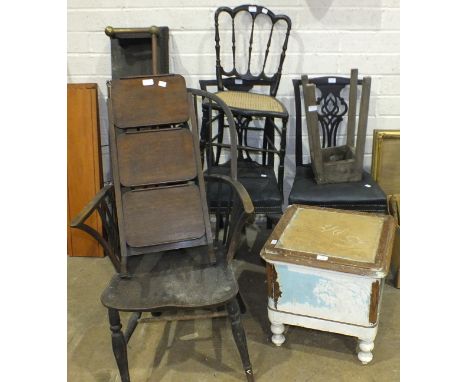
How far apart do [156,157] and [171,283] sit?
0.58 m

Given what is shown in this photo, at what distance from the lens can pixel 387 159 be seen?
2.78 meters

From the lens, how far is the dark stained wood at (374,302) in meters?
1.77

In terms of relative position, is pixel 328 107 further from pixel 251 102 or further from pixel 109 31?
pixel 109 31

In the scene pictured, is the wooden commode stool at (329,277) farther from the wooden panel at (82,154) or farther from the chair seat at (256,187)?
the wooden panel at (82,154)

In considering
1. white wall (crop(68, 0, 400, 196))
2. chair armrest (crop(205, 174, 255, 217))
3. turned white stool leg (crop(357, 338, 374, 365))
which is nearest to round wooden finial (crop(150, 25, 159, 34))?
white wall (crop(68, 0, 400, 196))

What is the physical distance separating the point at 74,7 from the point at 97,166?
0.96 metres

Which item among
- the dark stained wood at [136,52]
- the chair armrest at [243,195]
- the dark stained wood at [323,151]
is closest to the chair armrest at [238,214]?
the chair armrest at [243,195]

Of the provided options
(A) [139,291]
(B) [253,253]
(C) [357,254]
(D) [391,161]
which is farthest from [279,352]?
(D) [391,161]

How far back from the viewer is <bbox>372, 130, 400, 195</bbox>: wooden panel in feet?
9.07

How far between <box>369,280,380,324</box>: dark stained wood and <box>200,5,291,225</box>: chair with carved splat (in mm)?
811

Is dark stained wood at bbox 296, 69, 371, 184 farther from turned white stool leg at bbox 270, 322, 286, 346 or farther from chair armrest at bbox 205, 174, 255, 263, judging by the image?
turned white stool leg at bbox 270, 322, 286, 346

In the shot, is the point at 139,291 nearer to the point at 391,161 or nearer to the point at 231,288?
the point at 231,288

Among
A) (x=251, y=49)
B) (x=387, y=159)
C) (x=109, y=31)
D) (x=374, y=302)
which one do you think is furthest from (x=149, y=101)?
(x=387, y=159)

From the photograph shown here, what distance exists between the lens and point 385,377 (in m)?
1.86
